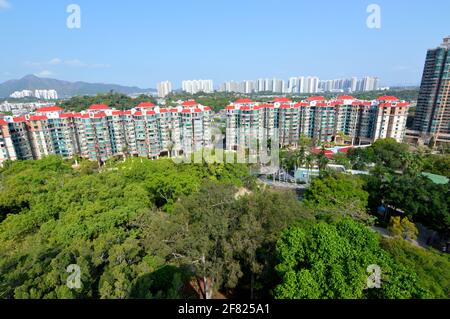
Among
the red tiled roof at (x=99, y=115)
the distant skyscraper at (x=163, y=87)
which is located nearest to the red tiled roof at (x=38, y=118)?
the red tiled roof at (x=99, y=115)

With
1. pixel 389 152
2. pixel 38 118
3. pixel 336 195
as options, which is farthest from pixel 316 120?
Answer: pixel 38 118

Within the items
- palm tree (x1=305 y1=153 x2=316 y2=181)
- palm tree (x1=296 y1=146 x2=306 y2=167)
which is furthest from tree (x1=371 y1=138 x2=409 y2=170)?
palm tree (x1=296 y1=146 x2=306 y2=167)

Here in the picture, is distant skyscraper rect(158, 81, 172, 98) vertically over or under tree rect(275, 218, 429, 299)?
over

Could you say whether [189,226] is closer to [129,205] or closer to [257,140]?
[129,205]

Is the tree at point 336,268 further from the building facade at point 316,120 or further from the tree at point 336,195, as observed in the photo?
the building facade at point 316,120

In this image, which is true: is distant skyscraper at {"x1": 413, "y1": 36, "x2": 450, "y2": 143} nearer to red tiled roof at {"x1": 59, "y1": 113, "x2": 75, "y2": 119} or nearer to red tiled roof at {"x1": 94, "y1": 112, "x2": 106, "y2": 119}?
red tiled roof at {"x1": 94, "y1": 112, "x2": 106, "y2": 119}

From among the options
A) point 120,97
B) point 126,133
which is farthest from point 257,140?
point 120,97
